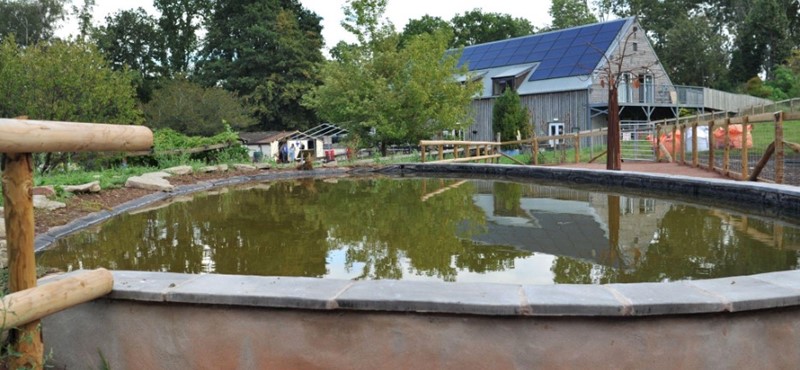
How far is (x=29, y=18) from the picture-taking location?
3691 centimetres

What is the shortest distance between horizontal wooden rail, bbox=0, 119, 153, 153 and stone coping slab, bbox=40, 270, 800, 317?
2.11 feet

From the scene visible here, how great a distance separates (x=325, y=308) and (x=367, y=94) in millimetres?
19465

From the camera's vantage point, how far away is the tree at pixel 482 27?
5194 cm

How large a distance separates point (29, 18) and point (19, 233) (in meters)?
41.3

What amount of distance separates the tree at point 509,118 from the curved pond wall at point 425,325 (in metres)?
24.4

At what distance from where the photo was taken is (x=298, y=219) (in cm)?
749

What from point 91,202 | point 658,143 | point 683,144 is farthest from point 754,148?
point 91,202

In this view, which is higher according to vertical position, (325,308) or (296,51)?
(296,51)

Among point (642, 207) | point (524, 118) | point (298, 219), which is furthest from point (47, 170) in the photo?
point (524, 118)

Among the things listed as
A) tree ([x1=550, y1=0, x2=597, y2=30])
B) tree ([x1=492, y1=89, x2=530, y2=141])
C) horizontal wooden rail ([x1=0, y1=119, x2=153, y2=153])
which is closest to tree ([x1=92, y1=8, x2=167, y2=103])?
tree ([x1=492, y1=89, x2=530, y2=141])

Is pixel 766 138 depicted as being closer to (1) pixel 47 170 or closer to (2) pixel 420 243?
(2) pixel 420 243

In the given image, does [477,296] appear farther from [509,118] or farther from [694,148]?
[509,118]

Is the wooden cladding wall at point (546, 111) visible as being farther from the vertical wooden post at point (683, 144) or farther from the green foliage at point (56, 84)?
the green foliage at point (56, 84)

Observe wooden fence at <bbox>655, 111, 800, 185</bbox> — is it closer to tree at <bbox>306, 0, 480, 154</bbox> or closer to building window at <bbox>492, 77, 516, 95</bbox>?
tree at <bbox>306, 0, 480, 154</bbox>
